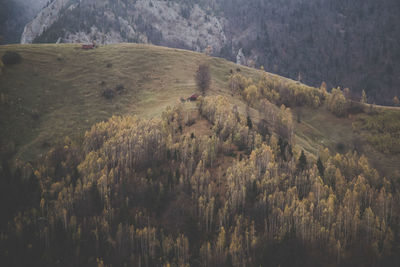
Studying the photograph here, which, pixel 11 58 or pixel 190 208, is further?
pixel 11 58

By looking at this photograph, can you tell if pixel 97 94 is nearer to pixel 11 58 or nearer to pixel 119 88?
pixel 119 88

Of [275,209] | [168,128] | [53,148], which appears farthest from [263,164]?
[53,148]

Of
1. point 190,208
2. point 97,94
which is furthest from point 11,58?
point 190,208

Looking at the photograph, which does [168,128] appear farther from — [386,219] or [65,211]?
[386,219]

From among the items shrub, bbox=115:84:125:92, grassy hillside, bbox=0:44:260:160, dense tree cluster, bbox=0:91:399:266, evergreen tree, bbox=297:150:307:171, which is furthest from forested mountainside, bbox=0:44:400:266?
shrub, bbox=115:84:125:92

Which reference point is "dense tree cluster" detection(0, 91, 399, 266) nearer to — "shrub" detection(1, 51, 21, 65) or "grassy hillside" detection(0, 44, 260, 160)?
"grassy hillside" detection(0, 44, 260, 160)

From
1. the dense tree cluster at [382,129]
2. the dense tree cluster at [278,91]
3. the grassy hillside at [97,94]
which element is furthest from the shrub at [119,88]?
the dense tree cluster at [382,129]
